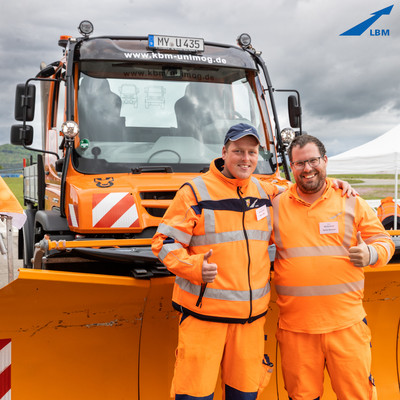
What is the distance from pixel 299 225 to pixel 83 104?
219 cm

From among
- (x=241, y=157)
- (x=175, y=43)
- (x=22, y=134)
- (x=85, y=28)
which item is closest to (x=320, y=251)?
(x=241, y=157)

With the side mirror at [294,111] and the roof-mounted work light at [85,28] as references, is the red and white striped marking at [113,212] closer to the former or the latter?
the roof-mounted work light at [85,28]

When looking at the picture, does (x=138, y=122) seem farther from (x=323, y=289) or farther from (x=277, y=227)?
(x=323, y=289)

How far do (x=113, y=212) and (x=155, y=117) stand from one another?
104 centimetres

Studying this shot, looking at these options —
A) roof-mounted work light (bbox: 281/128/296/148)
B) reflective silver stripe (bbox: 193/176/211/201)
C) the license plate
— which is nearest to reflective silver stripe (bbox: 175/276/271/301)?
reflective silver stripe (bbox: 193/176/211/201)

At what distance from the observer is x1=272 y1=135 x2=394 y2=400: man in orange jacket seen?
261 centimetres

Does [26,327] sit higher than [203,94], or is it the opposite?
[203,94]

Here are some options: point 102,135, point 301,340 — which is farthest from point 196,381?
point 102,135

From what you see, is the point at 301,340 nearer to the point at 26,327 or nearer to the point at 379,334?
the point at 379,334

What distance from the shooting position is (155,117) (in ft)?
13.6

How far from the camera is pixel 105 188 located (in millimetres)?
3600

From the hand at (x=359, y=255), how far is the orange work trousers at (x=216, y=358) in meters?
0.58

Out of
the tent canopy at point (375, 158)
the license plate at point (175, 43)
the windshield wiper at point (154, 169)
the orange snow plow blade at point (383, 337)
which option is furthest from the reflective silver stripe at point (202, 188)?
the tent canopy at point (375, 158)

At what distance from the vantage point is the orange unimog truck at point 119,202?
2832mm
